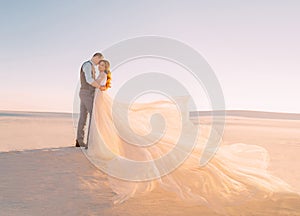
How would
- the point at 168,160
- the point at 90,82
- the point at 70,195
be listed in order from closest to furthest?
the point at 70,195
the point at 168,160
the point at 90,82

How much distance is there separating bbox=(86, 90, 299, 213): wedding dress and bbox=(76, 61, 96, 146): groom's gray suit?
468mm

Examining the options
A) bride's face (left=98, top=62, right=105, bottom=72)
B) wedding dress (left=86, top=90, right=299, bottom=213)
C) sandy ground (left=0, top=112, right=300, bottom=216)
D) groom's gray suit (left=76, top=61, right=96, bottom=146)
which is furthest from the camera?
groom's gray suit (left=76, top=61, right=96, bottom=146)

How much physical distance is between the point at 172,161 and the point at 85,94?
298 centimetres

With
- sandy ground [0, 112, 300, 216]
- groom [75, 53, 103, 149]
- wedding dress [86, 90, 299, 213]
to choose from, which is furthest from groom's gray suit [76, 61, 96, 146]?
sandy ground [0, 112, 300, 216]

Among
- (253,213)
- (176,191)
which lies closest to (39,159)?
(176,191)

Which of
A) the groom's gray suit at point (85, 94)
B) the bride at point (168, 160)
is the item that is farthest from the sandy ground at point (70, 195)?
the groom's gray suit at point (85, 94)

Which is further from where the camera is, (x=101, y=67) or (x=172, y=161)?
(x=101, y=67)

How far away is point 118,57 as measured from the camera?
28.5 ft

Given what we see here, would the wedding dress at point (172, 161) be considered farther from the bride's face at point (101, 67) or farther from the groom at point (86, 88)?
the bride's face at point (101, 67)

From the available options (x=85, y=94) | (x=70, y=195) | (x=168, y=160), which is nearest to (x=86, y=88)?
(x=85, y=94)

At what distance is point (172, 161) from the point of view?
6648 millimetres

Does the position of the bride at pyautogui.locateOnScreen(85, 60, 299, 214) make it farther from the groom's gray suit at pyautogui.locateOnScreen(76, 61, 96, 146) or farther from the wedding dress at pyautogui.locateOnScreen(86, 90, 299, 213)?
the groom's gray suit at pyautogui.locateOnScreen(76, 61, 96, 146)

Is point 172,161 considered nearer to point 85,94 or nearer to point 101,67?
point 101,67

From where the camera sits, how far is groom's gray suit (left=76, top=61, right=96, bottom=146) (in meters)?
8.16
